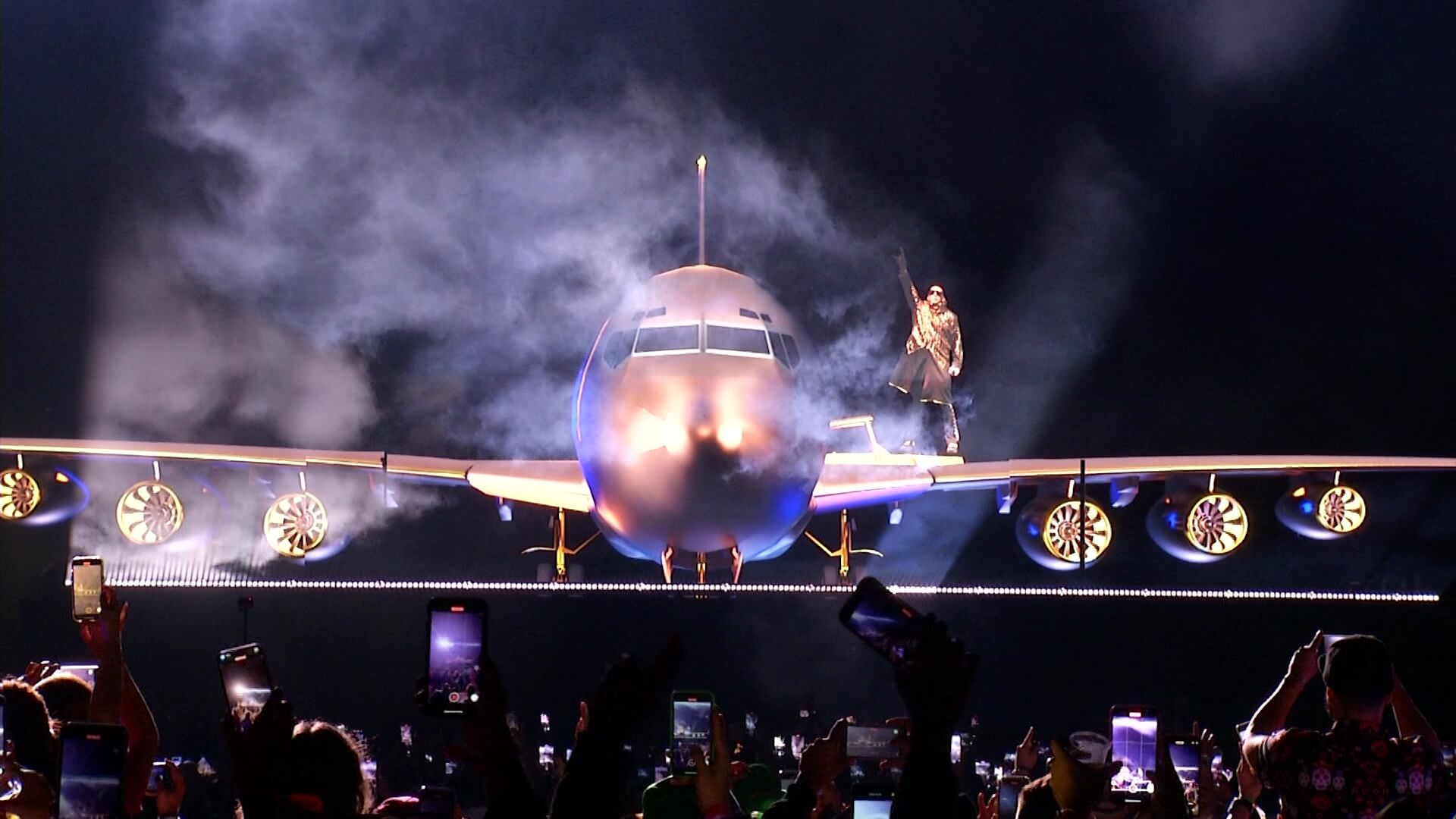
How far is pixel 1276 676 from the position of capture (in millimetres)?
12664

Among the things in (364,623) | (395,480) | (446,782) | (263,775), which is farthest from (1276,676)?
(263,775)

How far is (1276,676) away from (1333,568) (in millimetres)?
9183

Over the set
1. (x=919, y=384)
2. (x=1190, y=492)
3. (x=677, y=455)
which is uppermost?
(x=919, y=384)

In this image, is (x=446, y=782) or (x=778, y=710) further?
(x=778, y=710)

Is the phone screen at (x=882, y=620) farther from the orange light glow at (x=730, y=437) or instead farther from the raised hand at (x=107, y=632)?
the orange light glow at (x=730, y=437)

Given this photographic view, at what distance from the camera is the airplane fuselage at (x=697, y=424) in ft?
36.7

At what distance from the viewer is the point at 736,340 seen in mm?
12445

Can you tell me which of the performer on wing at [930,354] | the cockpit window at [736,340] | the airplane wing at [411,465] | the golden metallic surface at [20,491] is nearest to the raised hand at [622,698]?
the cockpit window at [736,340]

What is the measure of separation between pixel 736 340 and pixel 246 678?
28.4 ft

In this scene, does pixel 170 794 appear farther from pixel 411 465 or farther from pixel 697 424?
pixel 411 465

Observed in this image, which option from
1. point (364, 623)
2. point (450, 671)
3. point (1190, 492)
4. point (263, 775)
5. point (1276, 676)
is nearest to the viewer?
point (263, 775)

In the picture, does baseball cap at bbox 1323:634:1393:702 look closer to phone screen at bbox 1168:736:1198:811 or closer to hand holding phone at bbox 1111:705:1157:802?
phone screen at bbox 1168:736:1198:811

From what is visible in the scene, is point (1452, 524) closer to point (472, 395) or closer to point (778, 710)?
point (778, 710)

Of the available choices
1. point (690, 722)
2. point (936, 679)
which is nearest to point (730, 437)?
point (690, 722)
